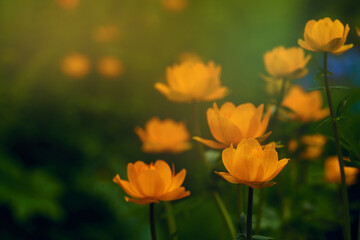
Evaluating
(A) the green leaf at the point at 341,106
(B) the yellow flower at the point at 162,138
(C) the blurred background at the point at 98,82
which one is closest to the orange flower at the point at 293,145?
(B) the yellow flower at the point at 162,138

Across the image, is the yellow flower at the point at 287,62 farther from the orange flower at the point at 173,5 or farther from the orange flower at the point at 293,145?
the orange flower at the point at 173,5

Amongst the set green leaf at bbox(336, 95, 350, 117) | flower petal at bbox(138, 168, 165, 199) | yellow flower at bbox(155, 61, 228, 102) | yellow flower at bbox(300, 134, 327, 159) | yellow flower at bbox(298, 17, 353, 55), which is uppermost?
yellow flower at bbox(155, 61, 228, 102)

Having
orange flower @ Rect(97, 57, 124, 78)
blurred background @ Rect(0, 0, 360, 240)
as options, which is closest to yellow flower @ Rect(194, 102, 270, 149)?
blurred background @ Rect(0, 0, 360, 240)

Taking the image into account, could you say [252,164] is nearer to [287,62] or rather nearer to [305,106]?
[287,62]

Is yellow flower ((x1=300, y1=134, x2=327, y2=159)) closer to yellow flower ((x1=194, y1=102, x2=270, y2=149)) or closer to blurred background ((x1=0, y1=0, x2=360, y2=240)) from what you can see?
yellow flower ((x1=194, y1=102, x2=270, y2=149))

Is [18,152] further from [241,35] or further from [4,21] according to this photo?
[241,35]

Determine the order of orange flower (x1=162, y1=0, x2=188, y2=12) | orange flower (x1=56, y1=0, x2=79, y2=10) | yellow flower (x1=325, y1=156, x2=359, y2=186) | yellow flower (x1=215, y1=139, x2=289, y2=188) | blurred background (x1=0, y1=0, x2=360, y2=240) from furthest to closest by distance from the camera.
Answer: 1. orange flower (x1=162, y1=0, x2=188, y2=12)
2. orange flower (x1=56, y1=0, x2=79, y2=10)
3. blurred background (x1=0, y1=0, x2=360, y2=240)
4. yellow flower (x1=325, y1=156, x2=359, y2=186)
5. yellow flower (x1=215, y1=139, x2=289, y2=188)

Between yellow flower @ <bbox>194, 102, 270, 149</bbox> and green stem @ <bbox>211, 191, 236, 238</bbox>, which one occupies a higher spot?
yellow flower @ <bbox>194, 102, 270, 149</bbox>

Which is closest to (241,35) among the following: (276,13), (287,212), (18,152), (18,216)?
(276,13)
